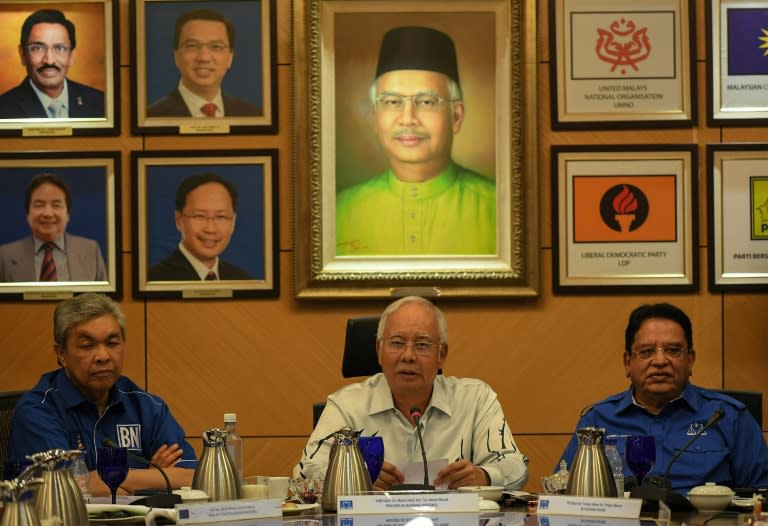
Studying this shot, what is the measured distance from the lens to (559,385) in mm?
5223

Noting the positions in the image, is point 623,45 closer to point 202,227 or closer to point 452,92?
Answer: point 452,92

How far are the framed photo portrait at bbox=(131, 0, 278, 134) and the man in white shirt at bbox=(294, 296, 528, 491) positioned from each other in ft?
5.21

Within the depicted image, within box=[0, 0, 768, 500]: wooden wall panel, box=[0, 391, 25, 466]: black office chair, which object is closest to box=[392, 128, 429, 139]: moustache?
box=[0, 0, 768, 500]: wooden wall panel

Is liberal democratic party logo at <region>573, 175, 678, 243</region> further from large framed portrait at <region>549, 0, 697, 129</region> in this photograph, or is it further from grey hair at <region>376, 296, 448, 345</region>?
grey hair at <region>376, 296, 448, 345</region>

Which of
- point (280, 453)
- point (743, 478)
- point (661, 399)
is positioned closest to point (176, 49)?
point (280, 453)

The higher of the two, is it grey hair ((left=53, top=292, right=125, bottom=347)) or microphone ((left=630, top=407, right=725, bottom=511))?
grey hair ((left=53, top=292, right=125, bottom=347))

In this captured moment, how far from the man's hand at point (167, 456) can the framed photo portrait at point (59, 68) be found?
6.19 ft

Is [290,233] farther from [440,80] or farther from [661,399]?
[661,399]

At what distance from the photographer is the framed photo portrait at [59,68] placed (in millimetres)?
5246

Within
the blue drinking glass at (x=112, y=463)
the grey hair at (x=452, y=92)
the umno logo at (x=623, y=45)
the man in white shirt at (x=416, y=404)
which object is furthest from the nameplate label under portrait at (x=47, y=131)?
the blue drinking glass at (x=112, y=463)

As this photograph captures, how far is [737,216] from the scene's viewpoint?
5.19m

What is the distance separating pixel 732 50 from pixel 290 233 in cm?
216

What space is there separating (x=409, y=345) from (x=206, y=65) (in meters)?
1.95

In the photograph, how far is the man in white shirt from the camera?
12.8 feet
